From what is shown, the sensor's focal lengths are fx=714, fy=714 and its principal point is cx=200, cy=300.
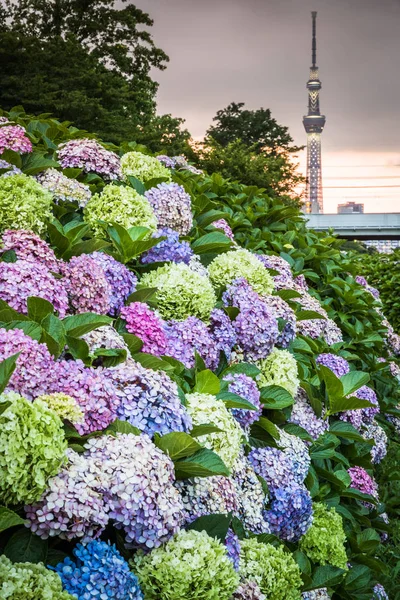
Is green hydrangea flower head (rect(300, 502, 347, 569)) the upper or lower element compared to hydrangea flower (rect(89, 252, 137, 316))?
lower

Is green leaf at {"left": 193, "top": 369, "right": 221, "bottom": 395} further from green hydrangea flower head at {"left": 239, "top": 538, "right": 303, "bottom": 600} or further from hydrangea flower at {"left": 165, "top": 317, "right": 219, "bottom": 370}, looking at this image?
green hydrangea flower head at {"left": 239, "top": 538, "right": 303, "bottom": 600}

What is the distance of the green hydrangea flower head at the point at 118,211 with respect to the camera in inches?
120

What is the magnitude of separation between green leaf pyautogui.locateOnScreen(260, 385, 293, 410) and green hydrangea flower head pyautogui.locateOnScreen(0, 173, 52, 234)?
1077mm

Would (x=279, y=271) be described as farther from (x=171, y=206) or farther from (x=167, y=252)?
(x=167, y=252)

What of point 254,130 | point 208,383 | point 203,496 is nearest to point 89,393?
point 203,496

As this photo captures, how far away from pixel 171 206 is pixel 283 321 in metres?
0.75

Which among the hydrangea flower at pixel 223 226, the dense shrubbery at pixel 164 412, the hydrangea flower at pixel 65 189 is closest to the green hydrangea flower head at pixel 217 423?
the dense shrubbery at pixel 164 412

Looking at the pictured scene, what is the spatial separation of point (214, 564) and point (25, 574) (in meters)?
0.50

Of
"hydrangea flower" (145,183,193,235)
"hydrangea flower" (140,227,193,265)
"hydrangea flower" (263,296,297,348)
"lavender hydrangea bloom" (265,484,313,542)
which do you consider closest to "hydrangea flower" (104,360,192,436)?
"lavender hydrangea bloom" (265,484,313,542)

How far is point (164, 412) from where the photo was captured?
6.35 feet

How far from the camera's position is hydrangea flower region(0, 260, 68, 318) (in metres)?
2.19

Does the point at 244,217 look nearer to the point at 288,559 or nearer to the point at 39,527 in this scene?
the point at 288,559

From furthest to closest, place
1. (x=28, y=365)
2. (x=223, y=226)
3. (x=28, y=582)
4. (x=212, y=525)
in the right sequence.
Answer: (x=223, y=226)
(x=212, y=525)
(x=28, y=365)
(x=28, y=582)

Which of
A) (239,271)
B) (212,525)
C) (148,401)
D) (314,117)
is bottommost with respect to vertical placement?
(212,525)
